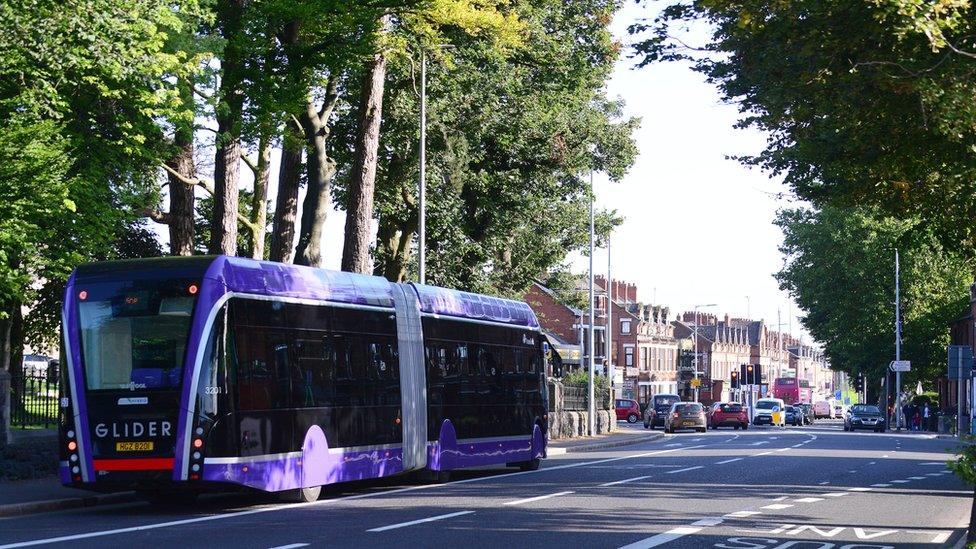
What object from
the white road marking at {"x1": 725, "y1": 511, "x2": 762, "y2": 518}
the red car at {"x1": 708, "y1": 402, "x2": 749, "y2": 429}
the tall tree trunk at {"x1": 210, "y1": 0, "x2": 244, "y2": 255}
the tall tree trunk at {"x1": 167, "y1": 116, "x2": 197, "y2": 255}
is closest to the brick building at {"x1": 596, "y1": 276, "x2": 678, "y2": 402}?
the red car at {"x1": 708, "y1": 402, "x2": 749, "y2": 429}

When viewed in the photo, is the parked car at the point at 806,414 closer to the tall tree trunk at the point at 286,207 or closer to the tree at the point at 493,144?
the tree at the point at 493,144

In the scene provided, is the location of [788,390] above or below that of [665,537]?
above

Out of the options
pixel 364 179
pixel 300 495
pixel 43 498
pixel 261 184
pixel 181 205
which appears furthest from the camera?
pixel 261 184

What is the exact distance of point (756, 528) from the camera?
16234 millimetres

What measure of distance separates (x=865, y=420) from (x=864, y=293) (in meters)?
9.35

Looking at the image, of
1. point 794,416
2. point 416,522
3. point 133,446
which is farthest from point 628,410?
point 416,522

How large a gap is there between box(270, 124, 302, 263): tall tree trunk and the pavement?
A: 8.63m

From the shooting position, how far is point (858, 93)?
1652cm

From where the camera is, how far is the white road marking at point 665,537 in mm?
14120

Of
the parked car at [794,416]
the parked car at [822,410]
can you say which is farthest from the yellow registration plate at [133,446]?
the parked car at [822,410]

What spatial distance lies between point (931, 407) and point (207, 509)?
7906 centimetres

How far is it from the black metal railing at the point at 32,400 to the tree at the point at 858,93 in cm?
1287

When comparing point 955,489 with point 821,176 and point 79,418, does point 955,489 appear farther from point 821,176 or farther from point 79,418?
point 79,418

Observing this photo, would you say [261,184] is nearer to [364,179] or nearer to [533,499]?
[364,179]
